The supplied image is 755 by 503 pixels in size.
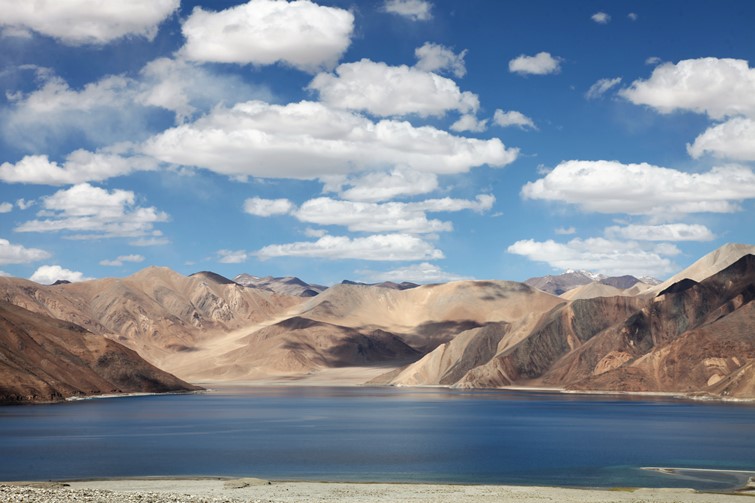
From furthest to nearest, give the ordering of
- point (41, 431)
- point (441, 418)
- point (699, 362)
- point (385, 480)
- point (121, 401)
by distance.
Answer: point (699, 362)
point (121, 401)
point (441, 418)
point (41, 431)
point (385, 480)

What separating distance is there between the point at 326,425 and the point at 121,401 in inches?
3028

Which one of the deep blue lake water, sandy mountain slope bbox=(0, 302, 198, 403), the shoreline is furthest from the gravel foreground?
sandy mountain slope bbox=(0, 302, 198, 403)

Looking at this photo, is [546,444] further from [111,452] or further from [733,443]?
[111,452]

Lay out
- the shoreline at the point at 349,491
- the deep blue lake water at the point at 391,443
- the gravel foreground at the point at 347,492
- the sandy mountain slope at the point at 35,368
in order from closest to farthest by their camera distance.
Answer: the gravel foreground at the point at 347,492, the shoreline at the point at 349,491, the deep blue lake water at the point at 391,443, the sandy mountain slope at the point at 35,368

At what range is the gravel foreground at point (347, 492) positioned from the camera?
49.7 meters

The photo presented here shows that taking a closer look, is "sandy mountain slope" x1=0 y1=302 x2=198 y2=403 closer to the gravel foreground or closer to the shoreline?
the shoreline

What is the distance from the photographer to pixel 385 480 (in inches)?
2472

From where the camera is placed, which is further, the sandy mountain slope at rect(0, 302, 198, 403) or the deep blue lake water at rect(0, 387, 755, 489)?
the sandy mountain slope at rect(0, 302, 198, 403)

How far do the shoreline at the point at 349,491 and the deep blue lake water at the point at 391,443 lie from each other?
4.36 metres

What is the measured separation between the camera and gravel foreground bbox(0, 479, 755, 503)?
49694 millimetres

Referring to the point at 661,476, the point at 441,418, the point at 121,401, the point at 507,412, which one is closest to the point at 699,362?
the point at 507,412

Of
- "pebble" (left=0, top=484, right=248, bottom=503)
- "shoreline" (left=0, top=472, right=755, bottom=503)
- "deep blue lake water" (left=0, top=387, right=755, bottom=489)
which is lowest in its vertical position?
"deep blue lake water" (left=0, top=387, right=755, bottom=489)

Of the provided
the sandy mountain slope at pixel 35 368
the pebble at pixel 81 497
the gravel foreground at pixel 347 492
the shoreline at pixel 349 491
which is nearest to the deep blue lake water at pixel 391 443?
the shoreline at pixel 349 491

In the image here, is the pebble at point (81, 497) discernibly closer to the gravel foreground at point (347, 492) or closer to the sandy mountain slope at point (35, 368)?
the gravel foreground at point (347, 492)
